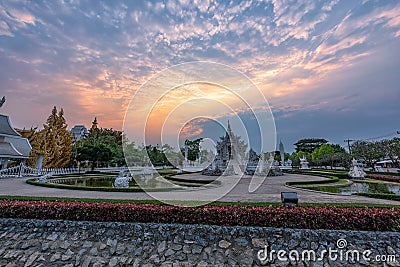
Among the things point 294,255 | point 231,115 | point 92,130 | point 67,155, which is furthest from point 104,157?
point 294,255

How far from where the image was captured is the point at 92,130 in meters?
37.3

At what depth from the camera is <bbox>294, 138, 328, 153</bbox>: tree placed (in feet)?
190

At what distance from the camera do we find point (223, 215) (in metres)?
4.82

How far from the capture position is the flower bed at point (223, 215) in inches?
178

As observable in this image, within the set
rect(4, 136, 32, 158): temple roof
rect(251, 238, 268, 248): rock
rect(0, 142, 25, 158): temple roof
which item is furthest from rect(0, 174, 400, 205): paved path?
rect(4, 136, 32, 158): temple roof

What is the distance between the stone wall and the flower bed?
19cm

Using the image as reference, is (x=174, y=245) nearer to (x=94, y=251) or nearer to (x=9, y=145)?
(x=94, y=251)

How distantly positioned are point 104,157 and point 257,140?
2068 cm

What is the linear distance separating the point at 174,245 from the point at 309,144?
6363cm

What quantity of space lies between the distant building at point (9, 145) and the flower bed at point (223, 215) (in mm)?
16210

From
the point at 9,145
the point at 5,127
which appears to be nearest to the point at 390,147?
the point at 9,145

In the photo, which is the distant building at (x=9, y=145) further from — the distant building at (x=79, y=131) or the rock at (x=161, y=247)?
the distant building at (x=79, y=131)

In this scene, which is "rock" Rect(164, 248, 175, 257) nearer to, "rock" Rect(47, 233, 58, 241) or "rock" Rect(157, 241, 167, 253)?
"rock" Rect(157, 241, 167, 253)

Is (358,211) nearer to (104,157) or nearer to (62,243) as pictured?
(62,243)
